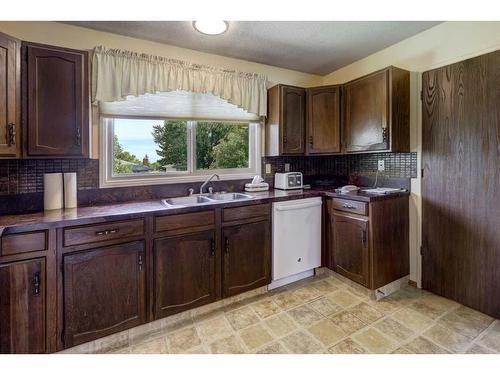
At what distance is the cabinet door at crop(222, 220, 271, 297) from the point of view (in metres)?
2.19

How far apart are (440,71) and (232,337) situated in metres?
2.76

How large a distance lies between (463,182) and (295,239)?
148 centimetres

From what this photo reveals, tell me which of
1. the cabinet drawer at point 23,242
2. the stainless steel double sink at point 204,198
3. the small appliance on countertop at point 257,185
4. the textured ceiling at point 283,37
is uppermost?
the textured ceiling at point 283,37

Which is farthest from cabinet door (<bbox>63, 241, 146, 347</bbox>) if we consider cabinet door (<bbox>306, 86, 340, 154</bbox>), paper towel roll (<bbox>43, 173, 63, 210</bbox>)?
cabinet door (<bbox>306, 86, 340, 154</bbox>)

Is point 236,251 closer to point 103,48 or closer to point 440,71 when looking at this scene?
point 103,48

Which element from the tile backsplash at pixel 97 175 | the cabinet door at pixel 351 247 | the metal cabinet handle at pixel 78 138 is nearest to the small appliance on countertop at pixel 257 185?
the tile backsplash at pixel 97 175

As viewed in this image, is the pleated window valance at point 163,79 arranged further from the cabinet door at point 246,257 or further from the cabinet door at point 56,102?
the cabinet door at point 246,257

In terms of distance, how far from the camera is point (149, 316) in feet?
6.14

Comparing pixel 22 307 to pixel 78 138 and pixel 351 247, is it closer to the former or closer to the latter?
pixel 78 138

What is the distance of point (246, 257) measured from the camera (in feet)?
7.48

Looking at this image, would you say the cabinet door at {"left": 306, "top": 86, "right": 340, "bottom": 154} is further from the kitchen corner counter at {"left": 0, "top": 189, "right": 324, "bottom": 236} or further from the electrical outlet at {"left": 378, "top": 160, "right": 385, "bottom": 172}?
the kitchen corner counter at {"left": 0, "top": 189, "right": 324, "bottom": 236}

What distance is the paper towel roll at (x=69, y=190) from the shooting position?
1.98m

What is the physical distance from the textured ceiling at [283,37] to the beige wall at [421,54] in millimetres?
96

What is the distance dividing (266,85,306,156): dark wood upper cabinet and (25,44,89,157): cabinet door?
1.76 meters
